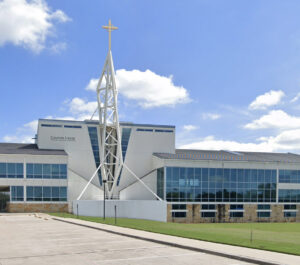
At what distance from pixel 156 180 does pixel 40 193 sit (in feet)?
55.4

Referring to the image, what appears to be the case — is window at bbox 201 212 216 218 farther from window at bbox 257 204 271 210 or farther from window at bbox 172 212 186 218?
window at bbox 257 204 271 210

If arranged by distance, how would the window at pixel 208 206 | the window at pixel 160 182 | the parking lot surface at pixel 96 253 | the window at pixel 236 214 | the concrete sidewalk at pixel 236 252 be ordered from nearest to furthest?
the concrete sidewalk at pixel 236 252
the parking lot surface at pixel 96 253
the window at pixel 208 206
the window at pixel 160 182
the window at pixel 236 214

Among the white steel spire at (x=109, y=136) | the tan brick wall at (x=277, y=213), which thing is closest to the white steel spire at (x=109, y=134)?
the white steel spire at (x=109, y=136)

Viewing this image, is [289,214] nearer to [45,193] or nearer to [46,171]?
[45,193]

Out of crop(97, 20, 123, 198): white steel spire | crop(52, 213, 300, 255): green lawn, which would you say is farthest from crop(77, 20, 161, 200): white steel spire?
crop(52, 213, 300, 255): green lawn

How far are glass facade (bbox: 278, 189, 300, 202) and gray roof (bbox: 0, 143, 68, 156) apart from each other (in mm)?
32712

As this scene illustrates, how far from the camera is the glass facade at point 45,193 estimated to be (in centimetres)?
6038

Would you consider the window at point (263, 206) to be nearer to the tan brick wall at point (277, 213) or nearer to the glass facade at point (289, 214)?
the tan brick wall at point (277, 213)

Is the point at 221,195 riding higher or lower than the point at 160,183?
lower

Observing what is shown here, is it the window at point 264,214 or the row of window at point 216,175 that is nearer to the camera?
the row of window at point 216,175

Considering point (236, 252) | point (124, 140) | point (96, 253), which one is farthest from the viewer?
point (124, 140)

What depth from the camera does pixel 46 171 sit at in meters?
61.4

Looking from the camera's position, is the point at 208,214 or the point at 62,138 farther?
the point at 62,138

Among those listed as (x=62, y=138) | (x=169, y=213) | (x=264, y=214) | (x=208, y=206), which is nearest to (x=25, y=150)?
(x=62, y=138)
